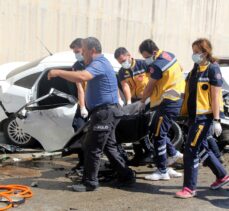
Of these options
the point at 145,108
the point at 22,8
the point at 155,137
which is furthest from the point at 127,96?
the point at 22,8

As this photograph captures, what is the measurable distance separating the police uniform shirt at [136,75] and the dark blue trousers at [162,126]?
1.07 meters

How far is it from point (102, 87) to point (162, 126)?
42.6 inches

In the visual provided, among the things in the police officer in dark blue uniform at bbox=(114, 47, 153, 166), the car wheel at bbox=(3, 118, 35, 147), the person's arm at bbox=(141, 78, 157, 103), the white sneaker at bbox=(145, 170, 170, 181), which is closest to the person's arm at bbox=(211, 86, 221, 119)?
the person's arm at bbox=(141, 78, 157, 103)

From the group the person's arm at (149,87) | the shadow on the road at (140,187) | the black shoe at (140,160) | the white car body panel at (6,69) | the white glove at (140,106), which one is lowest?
the shadow on the road at (140,187)

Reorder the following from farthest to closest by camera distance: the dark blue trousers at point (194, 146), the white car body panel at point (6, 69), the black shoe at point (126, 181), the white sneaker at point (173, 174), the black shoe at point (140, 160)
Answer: the white car body panel at point (6, 69), the black shoe at point (140, 160), the white sneaker at point (173, 174), the black shoe at point (126, 181), the dark blue trousers at point (194, 146)

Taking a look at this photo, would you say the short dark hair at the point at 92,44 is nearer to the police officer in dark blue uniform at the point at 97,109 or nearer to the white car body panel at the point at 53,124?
the police officer in dark blue uniform at the point at 97,109

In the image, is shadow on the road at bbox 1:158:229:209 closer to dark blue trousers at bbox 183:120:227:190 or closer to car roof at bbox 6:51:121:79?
dark blue trousers at bbox 183:120:227:190

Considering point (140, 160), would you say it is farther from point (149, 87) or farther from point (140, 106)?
point (149, 87)

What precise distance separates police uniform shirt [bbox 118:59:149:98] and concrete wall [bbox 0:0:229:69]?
6.02 metres

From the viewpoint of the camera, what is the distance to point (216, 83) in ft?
17.6

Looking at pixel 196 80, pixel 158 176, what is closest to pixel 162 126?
pixel 158 176

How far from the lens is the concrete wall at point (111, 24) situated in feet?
42.3

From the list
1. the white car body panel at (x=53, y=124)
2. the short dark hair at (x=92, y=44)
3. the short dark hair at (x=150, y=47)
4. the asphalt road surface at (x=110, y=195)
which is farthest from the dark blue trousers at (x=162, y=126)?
the white car body panel at (x=53, y=124)

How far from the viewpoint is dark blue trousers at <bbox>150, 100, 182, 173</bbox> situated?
6273 millimetres
